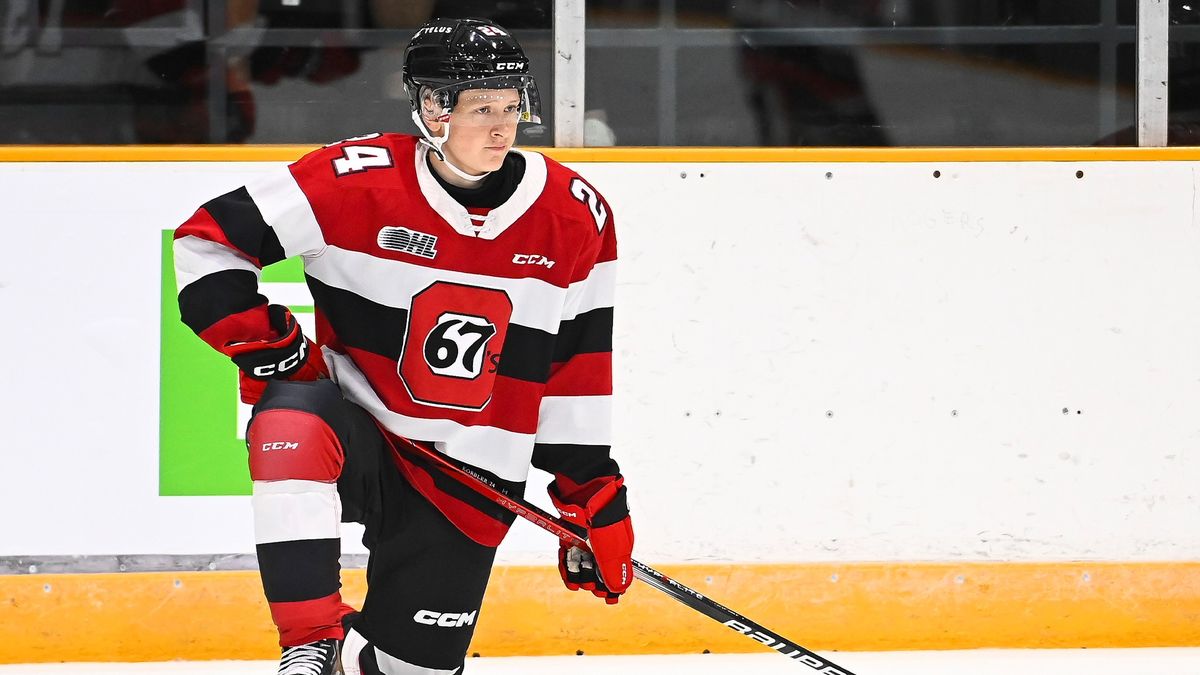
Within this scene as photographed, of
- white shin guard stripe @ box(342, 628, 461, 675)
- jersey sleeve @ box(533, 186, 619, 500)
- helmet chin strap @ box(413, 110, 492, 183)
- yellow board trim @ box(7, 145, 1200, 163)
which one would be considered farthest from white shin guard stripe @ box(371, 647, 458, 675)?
yellow board trim @ box(7, 145, 1200, 163)

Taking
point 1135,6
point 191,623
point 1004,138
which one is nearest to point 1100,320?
point 1004,138

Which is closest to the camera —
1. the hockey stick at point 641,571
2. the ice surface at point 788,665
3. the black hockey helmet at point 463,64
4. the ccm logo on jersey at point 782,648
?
the black hockey helmet at point 463,64

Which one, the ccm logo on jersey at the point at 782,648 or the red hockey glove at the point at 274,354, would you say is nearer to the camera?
the red hockey glove at the point at 274,354

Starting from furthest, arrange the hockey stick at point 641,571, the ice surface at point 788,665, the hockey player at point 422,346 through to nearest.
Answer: the ice surface at point 788,665, the hockey stick at point 641,571, the hockey player at point 422,346

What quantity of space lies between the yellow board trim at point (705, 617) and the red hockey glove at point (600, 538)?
782mm

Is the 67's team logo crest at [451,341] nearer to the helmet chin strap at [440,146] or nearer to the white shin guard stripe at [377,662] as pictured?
the helmet chin strap at [440,146]

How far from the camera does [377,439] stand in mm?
1711

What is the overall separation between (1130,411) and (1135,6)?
91cm

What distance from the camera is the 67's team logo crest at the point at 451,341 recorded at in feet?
5.62

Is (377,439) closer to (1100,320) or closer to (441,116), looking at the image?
(441,116)

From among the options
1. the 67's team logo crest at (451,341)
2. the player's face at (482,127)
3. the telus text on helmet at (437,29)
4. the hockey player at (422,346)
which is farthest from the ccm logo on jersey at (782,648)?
the telus text on helmet at (437,29)

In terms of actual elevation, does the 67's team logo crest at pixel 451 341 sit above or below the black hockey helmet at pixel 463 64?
below

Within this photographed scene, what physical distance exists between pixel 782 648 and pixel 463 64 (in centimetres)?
97

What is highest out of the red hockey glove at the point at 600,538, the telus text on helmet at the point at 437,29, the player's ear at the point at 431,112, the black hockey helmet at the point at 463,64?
the telus text on helmet at the point at 437,29
